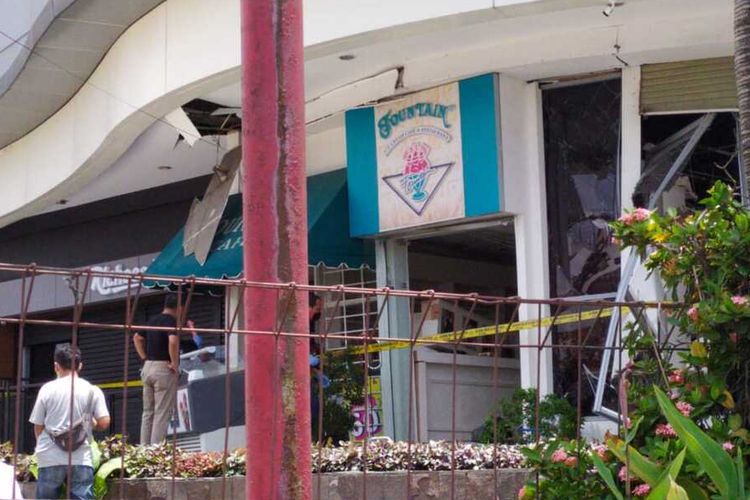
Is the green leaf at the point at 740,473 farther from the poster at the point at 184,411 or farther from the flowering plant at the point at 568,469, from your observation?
the poster at the point at 184,411

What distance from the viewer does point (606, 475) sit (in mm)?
5238

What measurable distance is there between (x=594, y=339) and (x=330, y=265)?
115 inches

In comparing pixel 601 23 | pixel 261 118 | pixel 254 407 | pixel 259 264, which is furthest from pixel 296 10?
pixel 601 23

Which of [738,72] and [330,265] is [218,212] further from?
[738,72]

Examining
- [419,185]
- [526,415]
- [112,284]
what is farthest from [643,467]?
[112,284]

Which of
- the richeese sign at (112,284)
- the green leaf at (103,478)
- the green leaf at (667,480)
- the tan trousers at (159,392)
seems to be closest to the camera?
the green leaf at (667,480)

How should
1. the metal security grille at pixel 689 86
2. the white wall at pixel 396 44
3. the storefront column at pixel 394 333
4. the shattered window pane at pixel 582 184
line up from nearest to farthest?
the white wall at pixel 396 44 < the metal security grille at pixel 689 86 < the shattered window pane at pixel 582 184 < the storefront column at pixel 394 333

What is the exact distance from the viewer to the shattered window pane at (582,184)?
11359 mm

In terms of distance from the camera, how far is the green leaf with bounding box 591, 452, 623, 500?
5184mm

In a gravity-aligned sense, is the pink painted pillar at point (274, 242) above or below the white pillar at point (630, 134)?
below

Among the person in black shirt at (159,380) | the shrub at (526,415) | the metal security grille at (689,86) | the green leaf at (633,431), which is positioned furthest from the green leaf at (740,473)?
the person in black shirt at (159,380)

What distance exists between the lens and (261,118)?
4.52 metres

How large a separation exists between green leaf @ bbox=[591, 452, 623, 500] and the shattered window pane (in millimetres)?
6017

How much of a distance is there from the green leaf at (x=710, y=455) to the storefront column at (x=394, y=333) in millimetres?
7045
